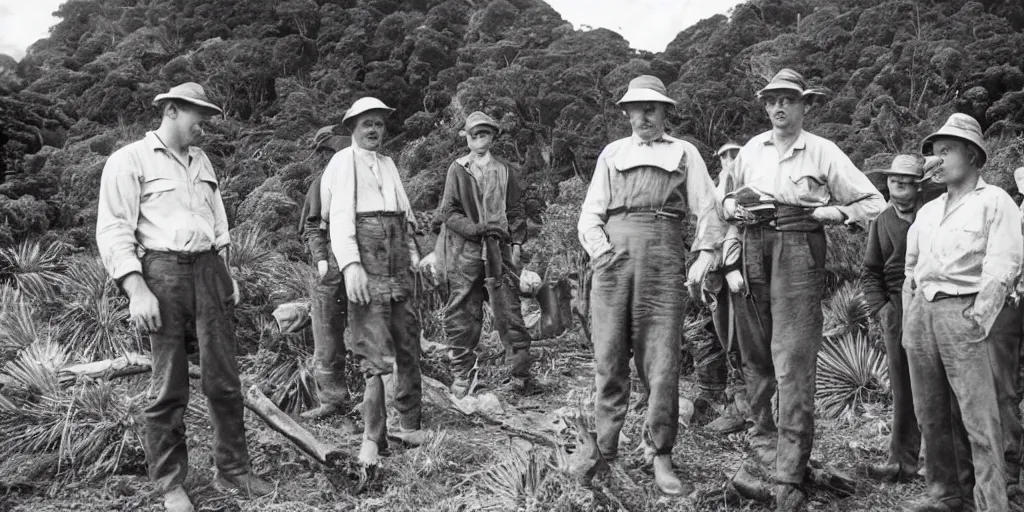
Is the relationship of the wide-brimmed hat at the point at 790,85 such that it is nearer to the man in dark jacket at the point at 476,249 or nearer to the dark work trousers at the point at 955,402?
the dark work trousers at the point at 955,402

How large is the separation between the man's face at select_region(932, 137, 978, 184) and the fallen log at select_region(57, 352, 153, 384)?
5.29m

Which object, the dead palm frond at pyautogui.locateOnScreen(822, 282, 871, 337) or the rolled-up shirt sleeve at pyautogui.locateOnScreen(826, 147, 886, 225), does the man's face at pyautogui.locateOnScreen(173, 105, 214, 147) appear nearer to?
the rolled-up shirt sleeve at pyautogui.locateOnScreen(826, 147, 886, 225)

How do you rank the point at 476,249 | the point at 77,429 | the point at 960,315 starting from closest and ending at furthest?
the point at 960,315 → the point at 77,429 → the point at 476,249

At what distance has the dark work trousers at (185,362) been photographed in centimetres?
414

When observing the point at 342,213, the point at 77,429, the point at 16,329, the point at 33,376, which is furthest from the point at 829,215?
the point at 16,329

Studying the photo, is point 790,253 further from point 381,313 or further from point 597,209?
point 381,313

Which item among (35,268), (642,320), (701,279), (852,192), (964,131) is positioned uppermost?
(964,131)

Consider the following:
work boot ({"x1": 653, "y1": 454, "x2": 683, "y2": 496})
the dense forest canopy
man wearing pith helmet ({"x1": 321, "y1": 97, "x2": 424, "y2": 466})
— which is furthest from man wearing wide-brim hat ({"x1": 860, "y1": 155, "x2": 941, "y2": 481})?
the dense forest canopy

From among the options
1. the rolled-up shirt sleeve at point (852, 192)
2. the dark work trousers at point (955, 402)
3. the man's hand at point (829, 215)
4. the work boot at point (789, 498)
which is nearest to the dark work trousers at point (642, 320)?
the work boot at point (789, 498)

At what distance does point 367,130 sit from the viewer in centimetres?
508

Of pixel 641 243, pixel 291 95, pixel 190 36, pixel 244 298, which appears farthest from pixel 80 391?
pixel 190 36

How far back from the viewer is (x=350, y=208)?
4.87 m

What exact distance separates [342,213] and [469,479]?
174 centimetres

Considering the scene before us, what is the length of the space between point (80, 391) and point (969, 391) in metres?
5.39
